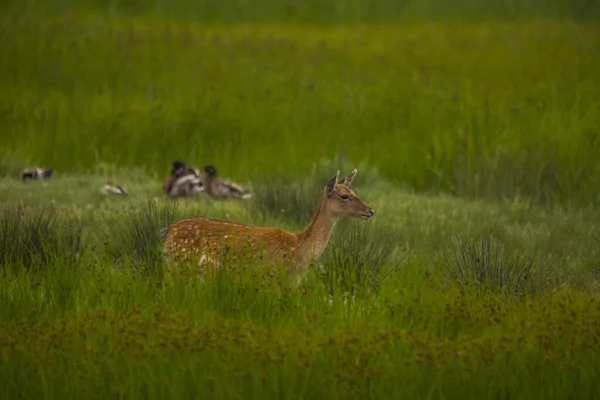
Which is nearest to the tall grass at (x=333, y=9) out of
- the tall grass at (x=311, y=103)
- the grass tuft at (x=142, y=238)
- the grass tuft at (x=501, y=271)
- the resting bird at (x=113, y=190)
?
the tall grass at (x=311, y=103)

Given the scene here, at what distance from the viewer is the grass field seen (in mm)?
8039

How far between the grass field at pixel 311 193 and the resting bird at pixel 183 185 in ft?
1.02

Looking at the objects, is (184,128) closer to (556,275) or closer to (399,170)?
(399,170)

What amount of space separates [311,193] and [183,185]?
88.5 inches

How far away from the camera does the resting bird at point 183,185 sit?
16.5 m

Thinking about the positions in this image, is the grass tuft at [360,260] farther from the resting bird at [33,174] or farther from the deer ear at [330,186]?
the resting bird at [33,174]

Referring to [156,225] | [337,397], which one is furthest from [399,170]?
[337,397]

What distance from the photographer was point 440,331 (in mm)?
8953

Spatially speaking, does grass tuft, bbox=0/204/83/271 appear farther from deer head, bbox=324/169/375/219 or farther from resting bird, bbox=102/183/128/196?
resting bird, bbox=102/183/128/196

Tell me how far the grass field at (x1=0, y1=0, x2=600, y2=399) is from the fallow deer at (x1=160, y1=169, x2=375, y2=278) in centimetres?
23

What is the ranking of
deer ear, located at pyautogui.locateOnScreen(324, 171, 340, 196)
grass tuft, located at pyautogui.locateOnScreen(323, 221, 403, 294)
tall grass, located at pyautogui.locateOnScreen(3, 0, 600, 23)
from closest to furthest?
grass tuft, located at pyautogui.locateOnScreen(323, 221, 403, 294), deer ear, located at pyautogui.locateOnScreen(324, 171, 340, 196), tall grass, located at pyautogui.locateOnScreen(3, 0, 600, 23)

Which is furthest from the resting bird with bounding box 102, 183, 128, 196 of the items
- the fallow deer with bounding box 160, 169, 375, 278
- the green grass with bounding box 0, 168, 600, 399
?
the fallow deer with bounding box 160, 169, 375, 278

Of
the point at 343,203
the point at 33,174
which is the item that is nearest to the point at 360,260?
the point at 343,203

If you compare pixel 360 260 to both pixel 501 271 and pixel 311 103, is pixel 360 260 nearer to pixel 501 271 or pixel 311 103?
pixel 501 271
